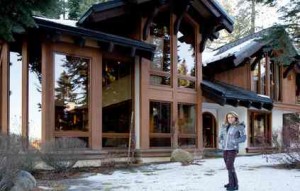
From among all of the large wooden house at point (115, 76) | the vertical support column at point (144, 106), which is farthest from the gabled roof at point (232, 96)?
the vertical support column at point (144, 106)

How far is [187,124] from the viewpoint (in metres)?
20.2

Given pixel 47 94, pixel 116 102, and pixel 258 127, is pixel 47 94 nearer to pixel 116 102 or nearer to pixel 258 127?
pixel 116 102

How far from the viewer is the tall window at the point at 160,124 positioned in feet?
59.4

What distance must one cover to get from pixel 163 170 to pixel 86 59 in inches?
184

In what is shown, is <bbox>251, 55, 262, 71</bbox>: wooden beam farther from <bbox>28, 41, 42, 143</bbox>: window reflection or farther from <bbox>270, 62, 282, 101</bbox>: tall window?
<bbox>28, 41, 42, 143</bbox>: window reflection

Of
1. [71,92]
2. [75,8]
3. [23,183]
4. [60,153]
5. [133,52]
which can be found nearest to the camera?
[23,183]

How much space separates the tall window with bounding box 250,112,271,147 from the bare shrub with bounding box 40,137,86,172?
15.3m

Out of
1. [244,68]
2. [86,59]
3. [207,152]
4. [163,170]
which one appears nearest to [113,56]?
[86,59]

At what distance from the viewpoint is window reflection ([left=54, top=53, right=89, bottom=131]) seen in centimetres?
1450

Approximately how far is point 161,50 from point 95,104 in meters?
4.85

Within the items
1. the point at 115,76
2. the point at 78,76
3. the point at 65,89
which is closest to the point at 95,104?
the point at 78,76

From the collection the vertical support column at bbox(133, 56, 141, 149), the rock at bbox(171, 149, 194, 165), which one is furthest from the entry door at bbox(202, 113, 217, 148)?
the vertical support column at bbox(133, 56, 141, 149)

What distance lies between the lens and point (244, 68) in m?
26.4

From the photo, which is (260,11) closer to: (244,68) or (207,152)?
(244,68)
